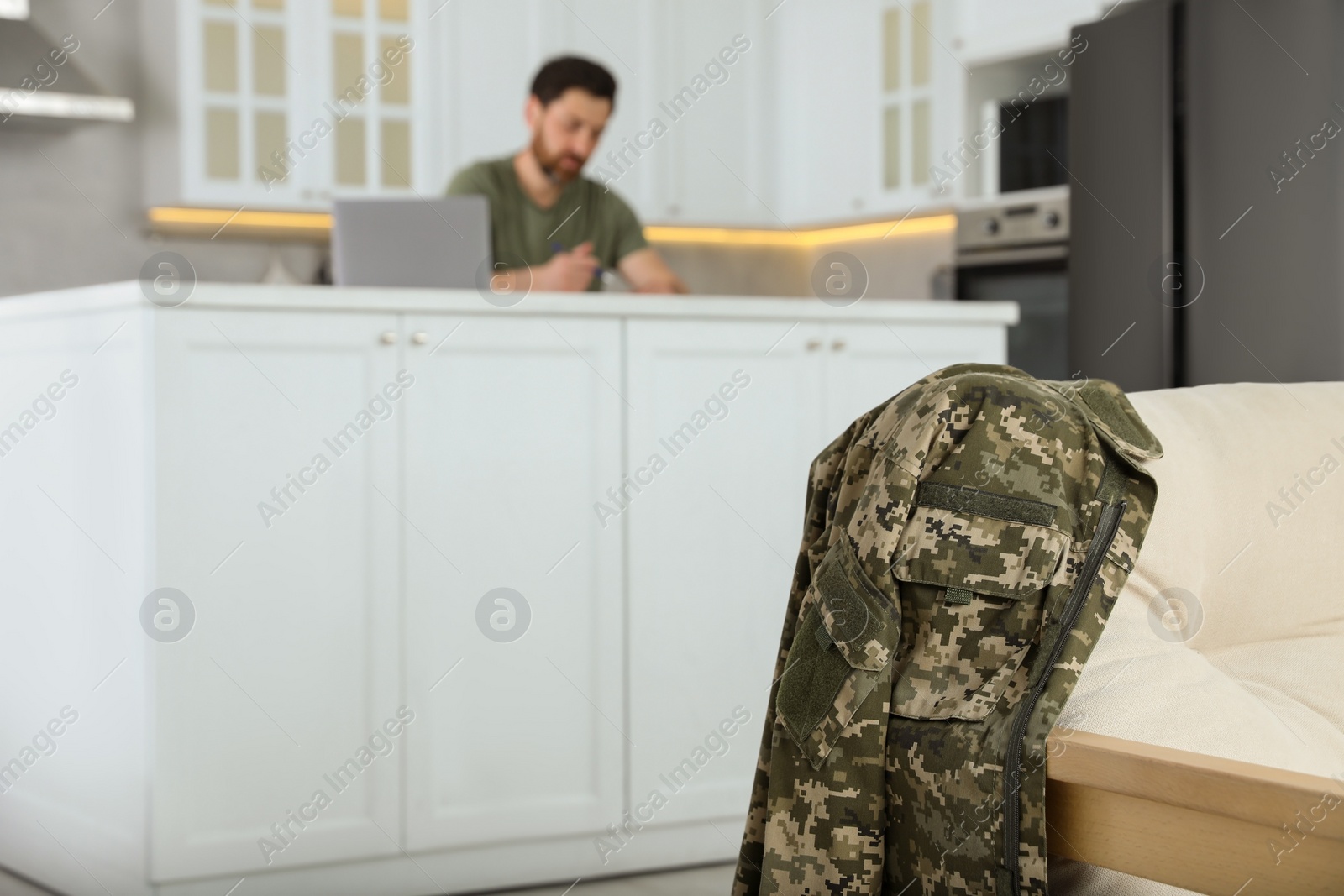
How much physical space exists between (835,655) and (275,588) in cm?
124

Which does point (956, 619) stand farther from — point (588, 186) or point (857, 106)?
point (857, 106)

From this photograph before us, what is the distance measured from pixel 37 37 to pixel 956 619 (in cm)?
333

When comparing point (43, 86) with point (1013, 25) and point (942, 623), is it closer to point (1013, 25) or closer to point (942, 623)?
point (1013, 25)

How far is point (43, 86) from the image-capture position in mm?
3635

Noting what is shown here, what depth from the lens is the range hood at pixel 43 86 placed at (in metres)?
3.57

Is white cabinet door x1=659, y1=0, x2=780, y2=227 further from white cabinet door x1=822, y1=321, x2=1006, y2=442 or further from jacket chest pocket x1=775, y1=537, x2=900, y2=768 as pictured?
jacket chest pocket x1=775, y1=537, x2=900, y2=768

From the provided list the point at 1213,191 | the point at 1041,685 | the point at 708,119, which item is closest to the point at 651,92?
the point at 708,119

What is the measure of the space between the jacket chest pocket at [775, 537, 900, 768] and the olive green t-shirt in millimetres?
2448

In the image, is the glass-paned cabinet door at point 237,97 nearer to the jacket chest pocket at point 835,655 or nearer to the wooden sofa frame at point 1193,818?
the jacket chest pocket at point 835,655

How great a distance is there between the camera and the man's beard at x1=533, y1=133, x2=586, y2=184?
3.84m

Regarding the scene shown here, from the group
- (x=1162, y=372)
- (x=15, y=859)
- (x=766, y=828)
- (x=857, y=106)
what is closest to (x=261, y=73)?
(x=857, y=106)

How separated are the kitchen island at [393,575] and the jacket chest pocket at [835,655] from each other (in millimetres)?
1131

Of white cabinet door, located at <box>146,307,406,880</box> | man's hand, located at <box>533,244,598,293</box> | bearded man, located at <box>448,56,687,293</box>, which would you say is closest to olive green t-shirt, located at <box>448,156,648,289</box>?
bearded man, located at <box>448,56,687,293</box>

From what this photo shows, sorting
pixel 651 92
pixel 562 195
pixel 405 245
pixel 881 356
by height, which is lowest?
pixel 881 356
